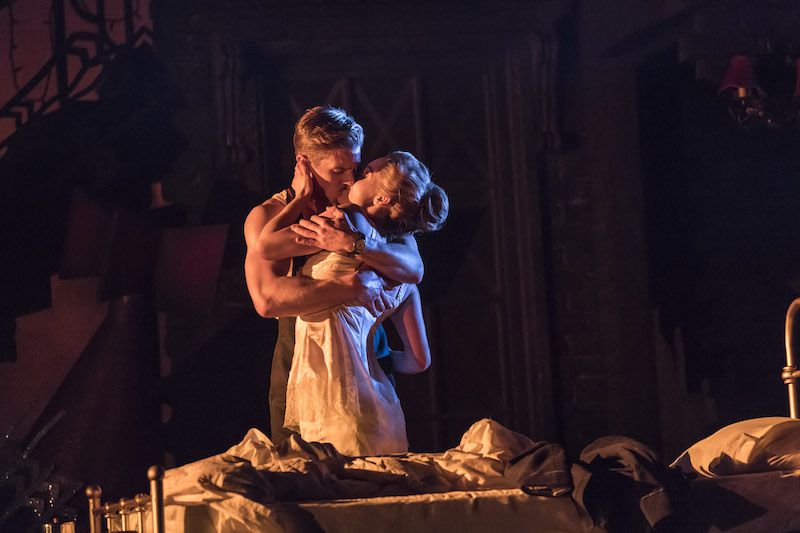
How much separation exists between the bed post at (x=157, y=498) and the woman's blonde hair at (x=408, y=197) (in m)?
1.28

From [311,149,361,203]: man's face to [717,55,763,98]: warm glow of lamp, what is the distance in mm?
3237

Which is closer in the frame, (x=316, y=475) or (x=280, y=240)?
(x=316, y=475)

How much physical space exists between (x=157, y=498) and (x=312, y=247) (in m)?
1.07

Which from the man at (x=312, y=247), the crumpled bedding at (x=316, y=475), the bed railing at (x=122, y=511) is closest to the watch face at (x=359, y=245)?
the man at (x=312, y=247)

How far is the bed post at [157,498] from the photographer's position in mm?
2350

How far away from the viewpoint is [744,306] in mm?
6500

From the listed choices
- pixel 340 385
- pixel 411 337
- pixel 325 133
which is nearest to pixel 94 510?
pixel 340 385

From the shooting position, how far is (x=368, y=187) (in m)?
3.39

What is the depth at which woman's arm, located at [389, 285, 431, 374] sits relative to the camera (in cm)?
361

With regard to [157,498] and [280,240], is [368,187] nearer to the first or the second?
[280,240]

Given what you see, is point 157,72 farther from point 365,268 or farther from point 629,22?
point 365,268

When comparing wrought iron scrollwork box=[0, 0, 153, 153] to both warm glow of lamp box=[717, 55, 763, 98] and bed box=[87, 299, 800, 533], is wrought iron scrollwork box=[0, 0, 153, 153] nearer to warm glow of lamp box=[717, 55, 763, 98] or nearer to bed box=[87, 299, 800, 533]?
warm glow of lamp box=[717, 55, 763, 98]

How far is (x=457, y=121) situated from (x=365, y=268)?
3.40 meters

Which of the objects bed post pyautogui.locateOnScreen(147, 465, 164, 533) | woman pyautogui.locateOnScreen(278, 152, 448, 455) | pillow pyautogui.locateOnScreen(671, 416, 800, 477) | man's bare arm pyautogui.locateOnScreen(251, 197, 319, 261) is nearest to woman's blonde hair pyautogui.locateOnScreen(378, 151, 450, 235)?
woman pyautogui.locateOnScreen(278, 152, 448, 455)
